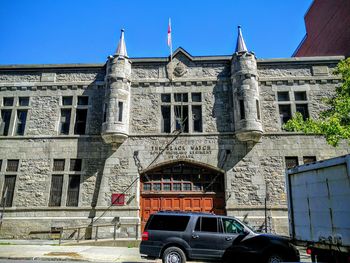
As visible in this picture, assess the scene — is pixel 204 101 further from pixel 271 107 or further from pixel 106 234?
pixel 106 234

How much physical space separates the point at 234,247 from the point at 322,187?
3.41 meters

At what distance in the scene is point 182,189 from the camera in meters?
17.4

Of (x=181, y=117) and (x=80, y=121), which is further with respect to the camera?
(x=80, y=121)

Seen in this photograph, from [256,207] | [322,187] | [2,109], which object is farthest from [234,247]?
[2,109]

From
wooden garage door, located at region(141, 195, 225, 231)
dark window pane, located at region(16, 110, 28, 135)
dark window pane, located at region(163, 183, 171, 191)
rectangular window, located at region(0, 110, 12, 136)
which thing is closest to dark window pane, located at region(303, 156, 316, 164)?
Answer: wooden garage door, located at region(141, 195, 225, 231)

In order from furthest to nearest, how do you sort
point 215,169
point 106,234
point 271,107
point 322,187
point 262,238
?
point 271,107, point 215,169, point 106,234, point 262,238, point 322,187

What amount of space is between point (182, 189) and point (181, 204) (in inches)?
35.5

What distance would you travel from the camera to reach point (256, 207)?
16.4 meters

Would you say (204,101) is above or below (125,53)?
below

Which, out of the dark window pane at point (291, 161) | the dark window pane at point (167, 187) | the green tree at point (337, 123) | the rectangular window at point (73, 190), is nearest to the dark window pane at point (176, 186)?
the dark window pane at point (167, 187)

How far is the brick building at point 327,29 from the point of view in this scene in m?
22.4

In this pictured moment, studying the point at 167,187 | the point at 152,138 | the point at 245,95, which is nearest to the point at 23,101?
the point at 152,138

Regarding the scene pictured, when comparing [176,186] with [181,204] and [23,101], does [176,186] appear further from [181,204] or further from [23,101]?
[23,101]

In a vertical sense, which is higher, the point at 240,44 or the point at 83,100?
the point at 240,44
